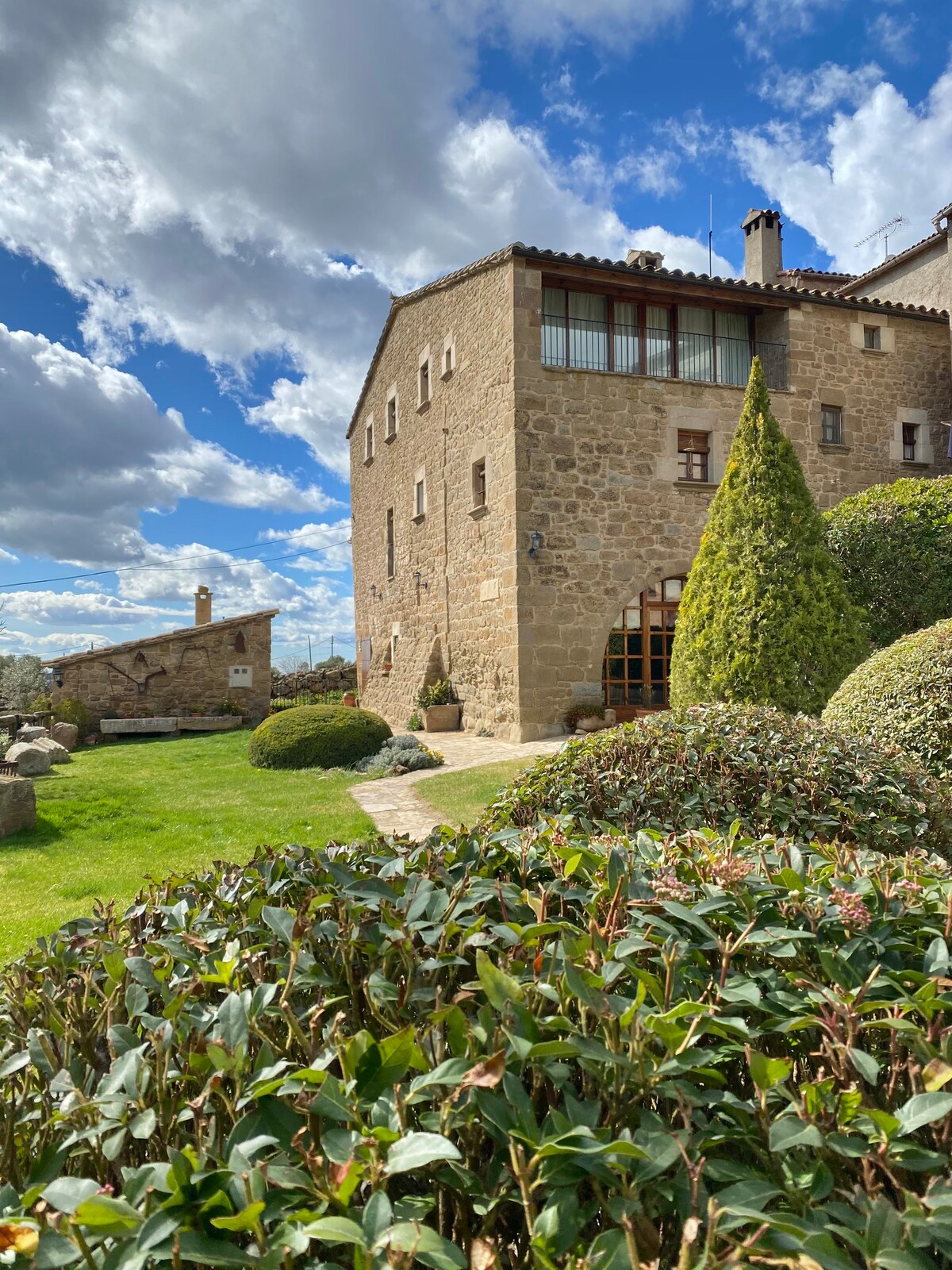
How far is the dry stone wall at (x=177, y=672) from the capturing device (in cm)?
1634

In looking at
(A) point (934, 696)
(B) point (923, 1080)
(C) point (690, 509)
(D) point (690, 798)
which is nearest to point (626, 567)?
(C) point (690, 509)

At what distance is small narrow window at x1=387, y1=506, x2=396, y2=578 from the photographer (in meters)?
18.2

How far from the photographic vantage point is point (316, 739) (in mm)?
11117

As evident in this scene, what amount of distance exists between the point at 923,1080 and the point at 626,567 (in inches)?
457

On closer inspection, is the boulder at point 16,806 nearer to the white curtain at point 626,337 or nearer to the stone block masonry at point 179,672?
the stone block masonry at point 179,672

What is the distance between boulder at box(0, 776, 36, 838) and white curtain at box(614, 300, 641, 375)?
10612 millimetres

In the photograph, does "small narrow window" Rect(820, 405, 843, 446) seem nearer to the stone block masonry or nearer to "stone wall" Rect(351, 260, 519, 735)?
"stone wall" Rect(351, 260, 519, 735)

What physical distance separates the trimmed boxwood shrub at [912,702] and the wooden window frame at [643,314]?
28.1 feet

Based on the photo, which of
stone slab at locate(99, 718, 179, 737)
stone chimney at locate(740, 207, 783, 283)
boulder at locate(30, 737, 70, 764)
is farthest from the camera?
stone chimney at locate(740, 207, 783, 283)

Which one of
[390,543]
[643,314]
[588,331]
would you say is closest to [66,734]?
Answer: [390,543]

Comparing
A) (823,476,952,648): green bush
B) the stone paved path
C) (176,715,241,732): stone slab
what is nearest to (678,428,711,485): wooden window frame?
(823,476,952,648): green bush

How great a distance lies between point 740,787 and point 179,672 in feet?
52.1

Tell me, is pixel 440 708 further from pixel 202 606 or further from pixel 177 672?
pixel 202 606

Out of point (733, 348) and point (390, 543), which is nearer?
point (733, 348)
